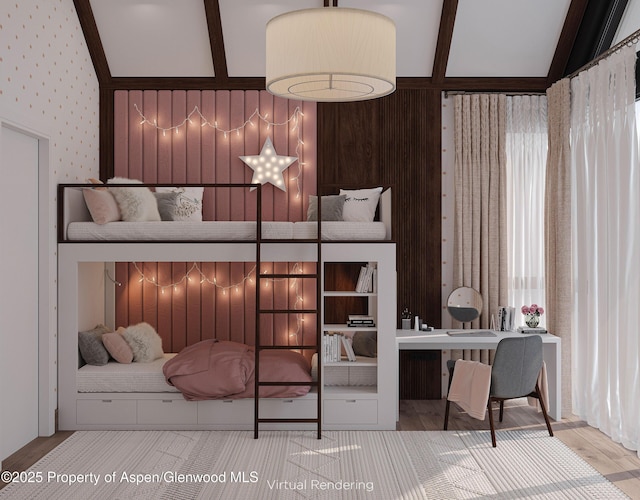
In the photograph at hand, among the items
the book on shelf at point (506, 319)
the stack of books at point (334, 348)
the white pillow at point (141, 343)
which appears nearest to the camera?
the stack of books at point (334, 348)

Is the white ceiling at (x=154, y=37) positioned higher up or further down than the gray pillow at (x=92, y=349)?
higher up

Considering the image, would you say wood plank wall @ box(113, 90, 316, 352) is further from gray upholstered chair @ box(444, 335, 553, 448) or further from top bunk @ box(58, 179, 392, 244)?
gray upholstered chair @ box(444, 335, 553, 448)

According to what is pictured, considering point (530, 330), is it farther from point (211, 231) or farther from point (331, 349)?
point (211, 231)

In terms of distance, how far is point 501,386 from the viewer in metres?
4.43

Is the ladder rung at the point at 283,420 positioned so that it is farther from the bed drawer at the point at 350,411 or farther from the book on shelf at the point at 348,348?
the book on shelf at the point at 348,348

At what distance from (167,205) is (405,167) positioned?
2094 millimetres

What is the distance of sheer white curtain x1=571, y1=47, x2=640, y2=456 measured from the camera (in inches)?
169

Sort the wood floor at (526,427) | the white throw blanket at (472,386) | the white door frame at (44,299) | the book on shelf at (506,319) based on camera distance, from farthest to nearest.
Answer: the book on shelf at (506,319) < the white door frame at (44,299) < the white throw blanket at (472,386) < the wood floor at (526,427)

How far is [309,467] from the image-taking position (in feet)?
13.2

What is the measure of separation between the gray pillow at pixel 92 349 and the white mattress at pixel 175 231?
2.44 ft

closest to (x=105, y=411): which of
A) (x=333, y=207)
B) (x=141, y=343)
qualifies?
(x=141, y=343)

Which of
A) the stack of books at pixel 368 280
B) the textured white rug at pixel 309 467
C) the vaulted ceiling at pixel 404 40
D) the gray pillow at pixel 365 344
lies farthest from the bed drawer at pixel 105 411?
the vaulted ceiling at pixel 404 40

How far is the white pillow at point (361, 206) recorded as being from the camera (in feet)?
17.4

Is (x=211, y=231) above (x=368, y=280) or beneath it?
above
